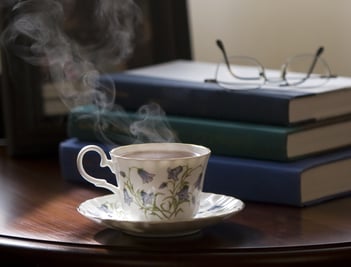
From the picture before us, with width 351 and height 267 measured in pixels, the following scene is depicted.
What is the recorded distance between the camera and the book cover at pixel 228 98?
92 cm

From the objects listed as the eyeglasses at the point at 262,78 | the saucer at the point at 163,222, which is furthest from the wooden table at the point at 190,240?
the eyeglasses at the point at 262,78

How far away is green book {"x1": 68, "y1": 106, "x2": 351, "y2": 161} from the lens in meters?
0.91

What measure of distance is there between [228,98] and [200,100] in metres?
0.04

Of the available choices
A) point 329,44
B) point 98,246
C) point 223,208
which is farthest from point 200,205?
point 329,44

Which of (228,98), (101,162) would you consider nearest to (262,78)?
(228,98)

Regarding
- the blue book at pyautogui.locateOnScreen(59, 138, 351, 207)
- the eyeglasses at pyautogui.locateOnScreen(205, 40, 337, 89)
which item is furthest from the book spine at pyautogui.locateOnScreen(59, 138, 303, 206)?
the eyeglasses at pyautogui.locateOnScreen(205, 40, 337, 89)

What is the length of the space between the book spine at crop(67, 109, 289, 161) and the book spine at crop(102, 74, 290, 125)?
11 mm

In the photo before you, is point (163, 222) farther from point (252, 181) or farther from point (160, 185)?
point (252, 181)

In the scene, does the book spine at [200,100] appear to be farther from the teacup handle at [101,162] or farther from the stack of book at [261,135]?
the teacup handle at [101,162]

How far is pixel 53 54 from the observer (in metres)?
1.10

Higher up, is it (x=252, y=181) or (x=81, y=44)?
(x=81, y=44)

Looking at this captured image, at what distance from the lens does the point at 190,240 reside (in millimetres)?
766

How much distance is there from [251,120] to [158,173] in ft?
0.68

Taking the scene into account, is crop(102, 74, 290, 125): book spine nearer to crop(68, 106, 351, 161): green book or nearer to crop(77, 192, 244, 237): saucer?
crop(68, 106, 351, 161): green book
